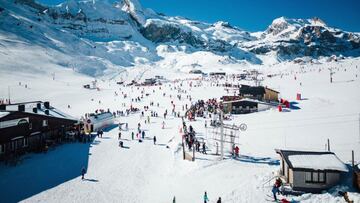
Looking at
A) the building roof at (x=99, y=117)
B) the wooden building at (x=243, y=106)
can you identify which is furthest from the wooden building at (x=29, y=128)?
the wooden building at (x=243, y=106)

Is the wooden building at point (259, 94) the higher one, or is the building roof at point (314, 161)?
the wooden building at point (259, 94)

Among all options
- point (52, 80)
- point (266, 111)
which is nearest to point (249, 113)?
point (266, 111)

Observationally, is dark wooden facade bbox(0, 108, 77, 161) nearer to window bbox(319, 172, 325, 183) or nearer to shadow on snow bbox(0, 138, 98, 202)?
shadow on snow bbox(0, 138, 98, 202)

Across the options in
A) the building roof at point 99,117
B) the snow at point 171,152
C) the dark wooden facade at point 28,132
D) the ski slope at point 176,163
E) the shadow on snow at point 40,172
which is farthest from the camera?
the building roof at point 99,117

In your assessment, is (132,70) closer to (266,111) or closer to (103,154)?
(266,111)

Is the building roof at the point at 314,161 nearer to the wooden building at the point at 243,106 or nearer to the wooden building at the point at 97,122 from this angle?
the wooden building at the point at 97,122

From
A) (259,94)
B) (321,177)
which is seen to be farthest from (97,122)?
(321,177)

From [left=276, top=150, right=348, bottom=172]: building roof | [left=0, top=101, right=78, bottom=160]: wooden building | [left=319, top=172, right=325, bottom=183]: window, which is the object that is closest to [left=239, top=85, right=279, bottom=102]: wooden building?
[left=0, top=101, right=78, bottom=160]: wooden building
